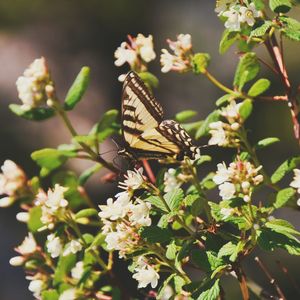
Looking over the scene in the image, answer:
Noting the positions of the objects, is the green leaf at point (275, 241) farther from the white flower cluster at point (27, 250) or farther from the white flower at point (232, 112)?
the white flower cluster at point (27, 250)

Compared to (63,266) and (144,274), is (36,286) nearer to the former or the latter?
(63,266)

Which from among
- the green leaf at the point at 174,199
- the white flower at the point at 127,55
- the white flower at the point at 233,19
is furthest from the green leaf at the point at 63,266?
the white flower at the point at 233,19

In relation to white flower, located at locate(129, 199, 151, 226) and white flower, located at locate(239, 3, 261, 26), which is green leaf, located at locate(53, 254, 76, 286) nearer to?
white flower, located at locate(129, 199, 151, 226)

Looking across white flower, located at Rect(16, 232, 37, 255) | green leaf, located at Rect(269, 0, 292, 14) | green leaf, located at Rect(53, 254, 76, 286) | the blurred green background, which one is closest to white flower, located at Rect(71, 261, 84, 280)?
green leaf, located at Rect(53, 254, 76, 286)

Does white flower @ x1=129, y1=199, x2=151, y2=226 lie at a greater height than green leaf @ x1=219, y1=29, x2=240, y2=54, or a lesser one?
lesser

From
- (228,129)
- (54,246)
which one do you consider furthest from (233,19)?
(54,246)

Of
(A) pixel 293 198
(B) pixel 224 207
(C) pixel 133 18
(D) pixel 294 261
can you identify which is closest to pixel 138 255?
(B) pixel 224 207
